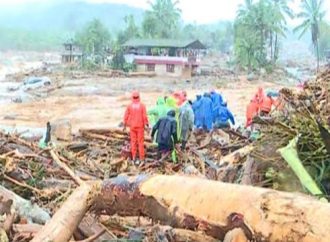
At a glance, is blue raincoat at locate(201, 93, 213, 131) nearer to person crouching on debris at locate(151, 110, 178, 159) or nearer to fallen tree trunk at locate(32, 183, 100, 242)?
person crouching on debris at locate(151, 110, 178, 159)

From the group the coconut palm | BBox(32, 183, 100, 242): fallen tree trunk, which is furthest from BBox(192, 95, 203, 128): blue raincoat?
the coconut palm

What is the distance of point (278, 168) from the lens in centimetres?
527

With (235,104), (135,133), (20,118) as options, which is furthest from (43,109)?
(135,133)

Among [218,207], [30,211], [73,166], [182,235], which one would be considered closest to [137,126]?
[73,166]

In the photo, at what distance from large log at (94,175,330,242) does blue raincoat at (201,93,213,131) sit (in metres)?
10.1

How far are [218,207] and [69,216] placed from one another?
3.70ft

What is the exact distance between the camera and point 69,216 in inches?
179

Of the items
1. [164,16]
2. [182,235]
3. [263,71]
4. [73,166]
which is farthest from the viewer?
[164,16]

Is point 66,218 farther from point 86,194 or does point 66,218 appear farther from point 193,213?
point 193,213

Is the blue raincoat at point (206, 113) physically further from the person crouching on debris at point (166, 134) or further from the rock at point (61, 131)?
the rock at point (61, 131)

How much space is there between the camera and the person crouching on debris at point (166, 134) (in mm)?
11789

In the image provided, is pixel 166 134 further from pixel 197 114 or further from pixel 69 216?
pixel 69 216

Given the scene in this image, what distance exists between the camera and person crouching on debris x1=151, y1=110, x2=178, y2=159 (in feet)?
38.7

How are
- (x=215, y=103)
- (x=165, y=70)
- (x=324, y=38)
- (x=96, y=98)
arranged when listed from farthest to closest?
(x=324, y=38), (x=165, y=70), (x=96, y=98), (x=215, y=103)
